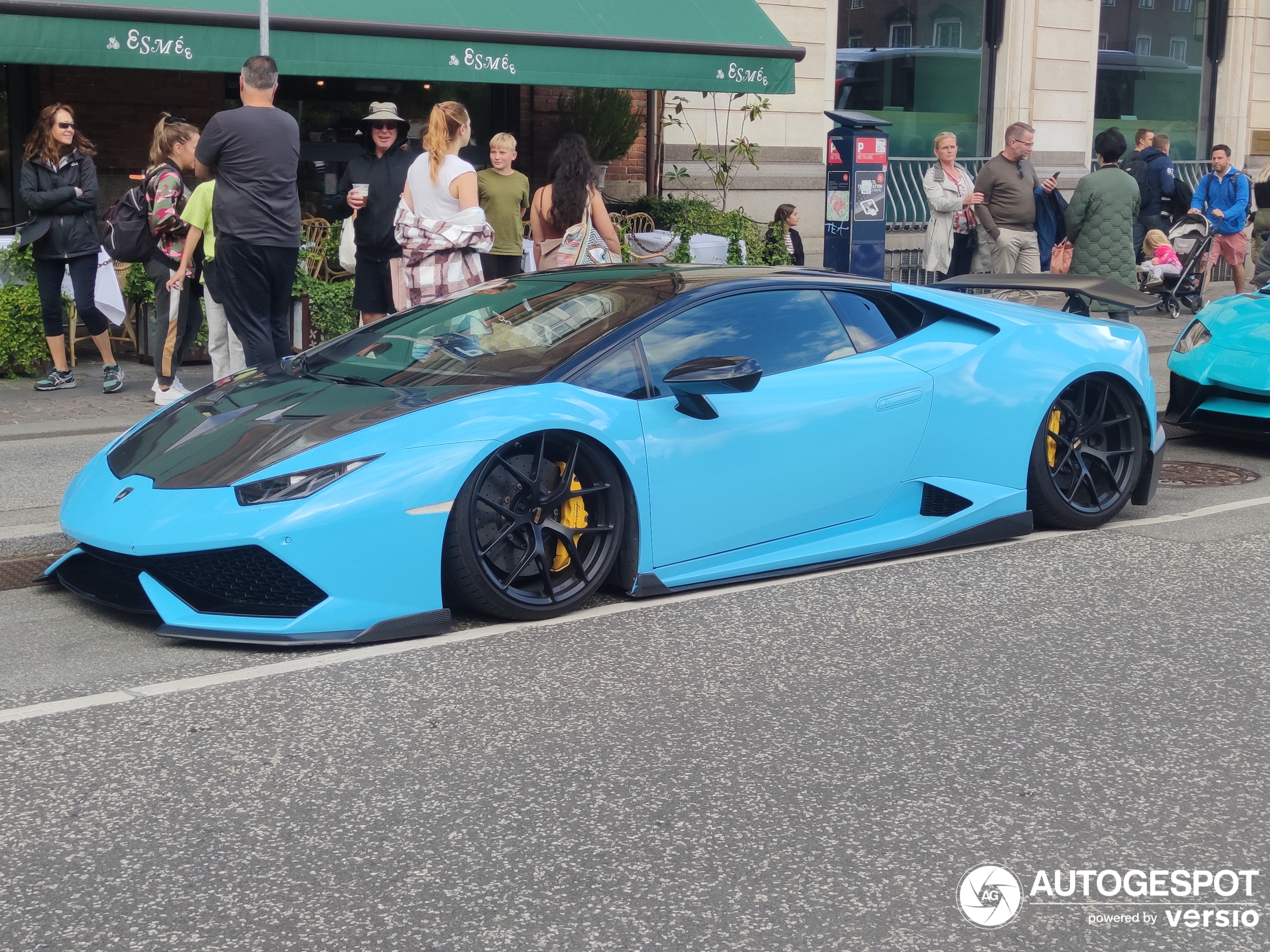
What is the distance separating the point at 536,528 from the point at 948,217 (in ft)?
32.0

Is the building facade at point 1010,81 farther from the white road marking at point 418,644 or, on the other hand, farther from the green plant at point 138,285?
the white road marking at point 418,644

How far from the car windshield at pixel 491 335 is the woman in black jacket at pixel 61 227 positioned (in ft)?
15.4

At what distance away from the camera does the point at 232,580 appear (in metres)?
4.63

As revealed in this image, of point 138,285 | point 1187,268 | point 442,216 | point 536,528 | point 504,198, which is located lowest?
point 536,528

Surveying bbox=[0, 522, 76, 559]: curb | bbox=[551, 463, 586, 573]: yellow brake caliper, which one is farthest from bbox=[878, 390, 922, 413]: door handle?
bbox=[0, 522, 76, 559]: curb

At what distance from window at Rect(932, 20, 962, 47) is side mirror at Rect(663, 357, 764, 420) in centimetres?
1509

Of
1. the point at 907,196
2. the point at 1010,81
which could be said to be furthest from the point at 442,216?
the point at 1010,81

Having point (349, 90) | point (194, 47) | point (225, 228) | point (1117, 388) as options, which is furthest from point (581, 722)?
point (349, 90)

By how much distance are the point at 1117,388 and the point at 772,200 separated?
11.1 meters

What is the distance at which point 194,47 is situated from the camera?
10.8 m

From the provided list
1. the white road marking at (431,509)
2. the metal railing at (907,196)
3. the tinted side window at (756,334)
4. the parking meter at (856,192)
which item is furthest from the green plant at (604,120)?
the white road marking at (431,509)

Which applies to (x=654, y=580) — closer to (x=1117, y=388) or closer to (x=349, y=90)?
(x=1117, y=388)

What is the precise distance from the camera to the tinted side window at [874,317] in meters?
5.95

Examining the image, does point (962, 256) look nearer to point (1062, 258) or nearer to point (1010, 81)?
point (1062, 258)
